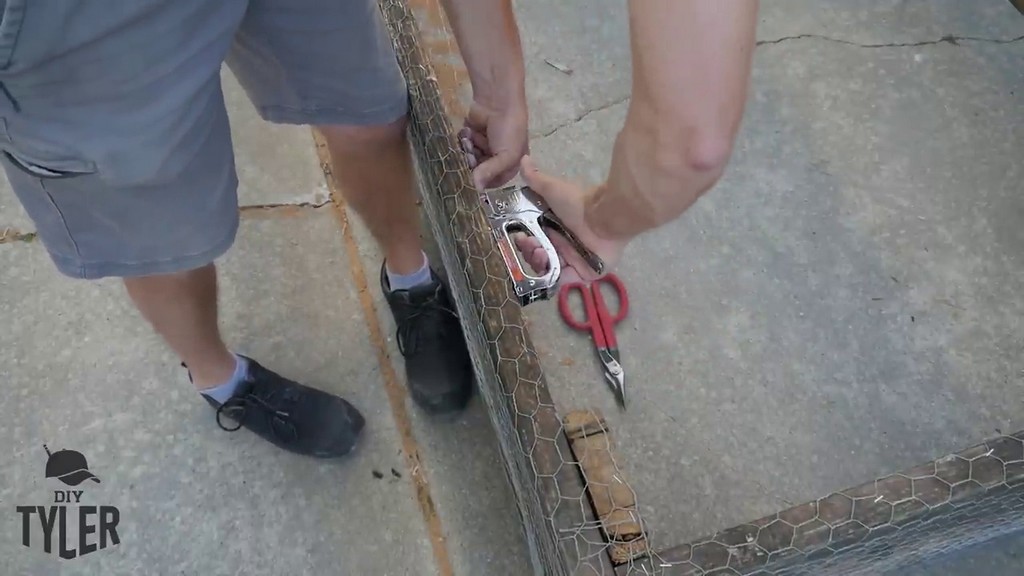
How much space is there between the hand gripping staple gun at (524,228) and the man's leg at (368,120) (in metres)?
0.20

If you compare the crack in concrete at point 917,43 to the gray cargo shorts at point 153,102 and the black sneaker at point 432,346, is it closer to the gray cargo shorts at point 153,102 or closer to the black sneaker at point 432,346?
the black sneaker at point 432,346

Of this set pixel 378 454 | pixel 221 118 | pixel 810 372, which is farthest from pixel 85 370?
pixel 810 372

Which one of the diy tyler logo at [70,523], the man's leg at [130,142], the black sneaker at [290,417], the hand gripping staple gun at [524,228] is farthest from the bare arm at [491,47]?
the diy tyler logo at [70,523]

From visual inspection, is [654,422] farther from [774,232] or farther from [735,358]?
[774,232]

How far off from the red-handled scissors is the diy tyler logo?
77cm

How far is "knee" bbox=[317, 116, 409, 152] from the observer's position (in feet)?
3.37

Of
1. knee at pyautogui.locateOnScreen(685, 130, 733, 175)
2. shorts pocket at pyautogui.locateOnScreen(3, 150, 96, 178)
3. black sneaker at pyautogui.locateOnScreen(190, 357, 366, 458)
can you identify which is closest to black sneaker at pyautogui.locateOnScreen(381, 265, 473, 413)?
black sneaker at pyautogui.locateOnScreen(190, 357, 366, 458)

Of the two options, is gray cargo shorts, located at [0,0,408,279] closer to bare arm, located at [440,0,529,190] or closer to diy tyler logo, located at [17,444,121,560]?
bare arm, located at [440,0,529,190]

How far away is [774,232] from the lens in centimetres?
145

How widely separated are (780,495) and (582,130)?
0.77 m

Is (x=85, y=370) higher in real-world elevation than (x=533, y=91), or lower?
lower

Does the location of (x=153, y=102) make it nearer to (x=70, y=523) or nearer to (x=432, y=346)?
(x=432, y=346)

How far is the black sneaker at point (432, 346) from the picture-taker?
1.24m

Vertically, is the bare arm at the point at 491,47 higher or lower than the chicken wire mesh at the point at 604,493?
higher
